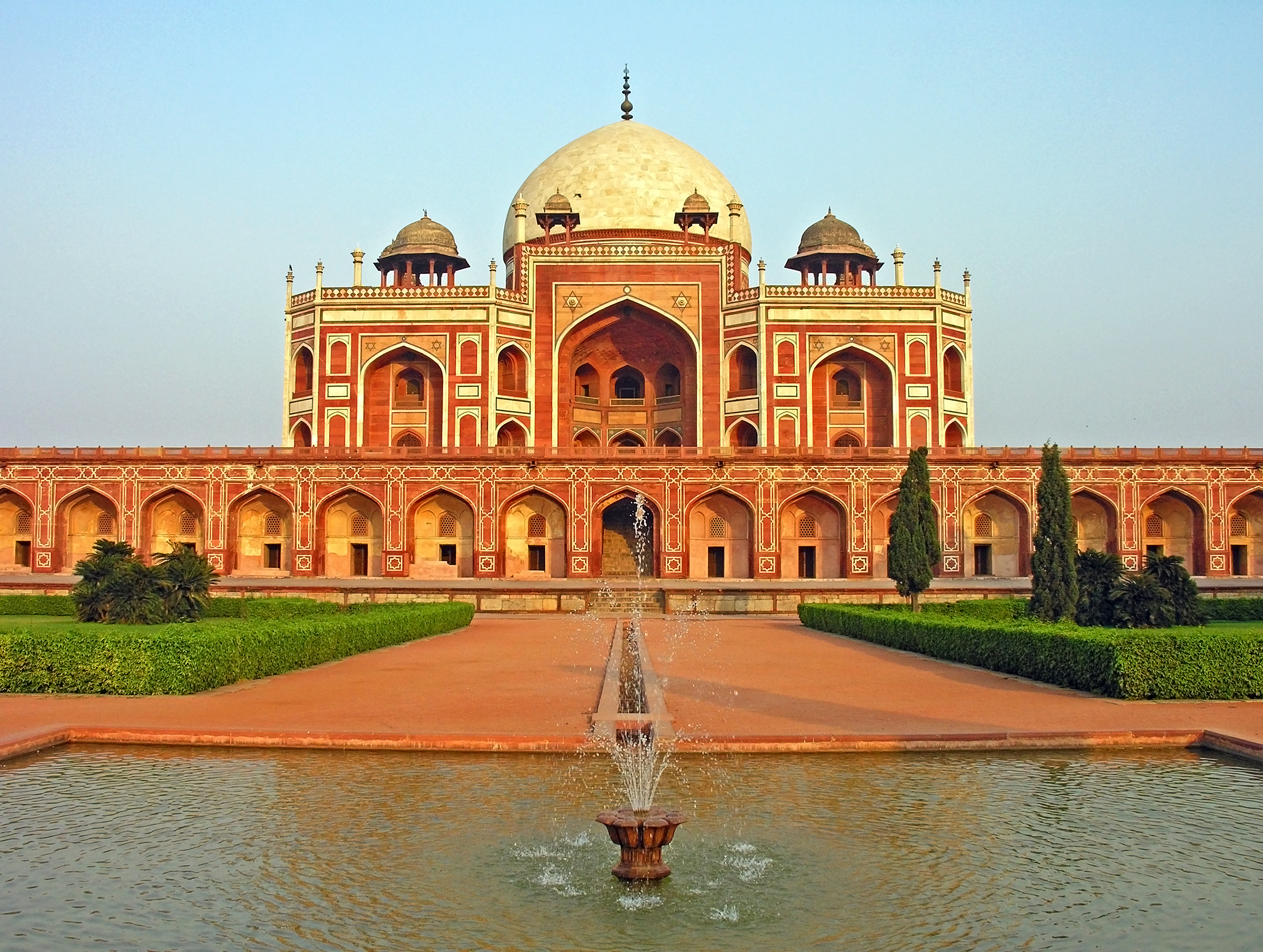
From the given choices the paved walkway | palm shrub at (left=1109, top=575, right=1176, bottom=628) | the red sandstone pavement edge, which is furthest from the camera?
palm shrub at (left=1109, top=575, right=1176, bottom=628)

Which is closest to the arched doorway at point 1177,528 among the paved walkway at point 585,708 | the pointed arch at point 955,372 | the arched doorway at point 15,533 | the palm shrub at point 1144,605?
the pointed arch at point 955,372

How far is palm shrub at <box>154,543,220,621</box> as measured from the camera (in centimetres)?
1334

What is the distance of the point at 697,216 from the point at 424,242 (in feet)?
25.8

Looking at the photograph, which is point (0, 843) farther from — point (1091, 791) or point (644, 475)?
point (644, 475)

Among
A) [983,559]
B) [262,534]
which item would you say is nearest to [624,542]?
[983,559]

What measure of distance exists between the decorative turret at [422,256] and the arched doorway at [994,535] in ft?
52.9

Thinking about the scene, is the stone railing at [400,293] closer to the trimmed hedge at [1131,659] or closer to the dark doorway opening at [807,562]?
the dark doorway opening at [807,562]

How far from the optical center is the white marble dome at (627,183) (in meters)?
34.8

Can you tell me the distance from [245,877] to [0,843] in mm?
1338

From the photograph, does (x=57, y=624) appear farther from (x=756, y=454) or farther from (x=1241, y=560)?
(x=1241, y=560)

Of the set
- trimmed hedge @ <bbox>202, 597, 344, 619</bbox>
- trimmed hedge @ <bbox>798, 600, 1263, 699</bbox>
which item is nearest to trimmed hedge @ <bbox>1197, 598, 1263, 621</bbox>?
trimmed hedge @ <bbox>798, 600, 1263, 699</bbox>

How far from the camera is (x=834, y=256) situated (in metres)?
33.4

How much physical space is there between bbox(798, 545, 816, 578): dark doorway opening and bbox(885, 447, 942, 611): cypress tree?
347 inches

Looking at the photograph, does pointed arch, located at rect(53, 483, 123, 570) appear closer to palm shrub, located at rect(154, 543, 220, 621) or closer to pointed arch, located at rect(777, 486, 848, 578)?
palm shrub, located at rect(154, 543, 220, 621)
